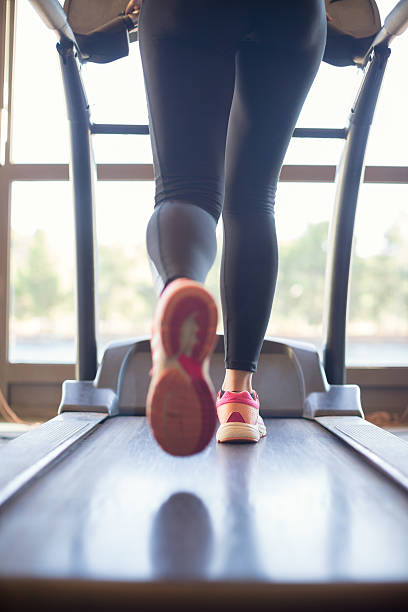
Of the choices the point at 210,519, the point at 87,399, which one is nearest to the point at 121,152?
the point at 87,399

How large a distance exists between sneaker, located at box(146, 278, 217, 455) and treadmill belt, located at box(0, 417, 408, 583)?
110 millimetres

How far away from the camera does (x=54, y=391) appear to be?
7.64 feet

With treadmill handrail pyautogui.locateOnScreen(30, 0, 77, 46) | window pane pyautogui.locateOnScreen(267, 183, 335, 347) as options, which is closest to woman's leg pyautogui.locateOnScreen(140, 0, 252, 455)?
treadmill handrail pyautogui.locateOnScreen(30, 0, 77, 46)

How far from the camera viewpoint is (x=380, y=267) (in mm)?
3113

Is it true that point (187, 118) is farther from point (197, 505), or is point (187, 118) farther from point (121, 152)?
point (121, 152)

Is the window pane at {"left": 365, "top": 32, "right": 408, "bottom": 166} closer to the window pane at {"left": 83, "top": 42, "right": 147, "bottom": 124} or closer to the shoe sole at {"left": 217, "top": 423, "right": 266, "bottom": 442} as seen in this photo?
the window pane at {"left": 83, "top": 42, "right": 147, "bottom": 124}

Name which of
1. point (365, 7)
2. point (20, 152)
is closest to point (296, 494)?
point (365, 7)

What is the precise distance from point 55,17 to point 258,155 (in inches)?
33.6

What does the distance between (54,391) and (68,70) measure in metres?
1.37

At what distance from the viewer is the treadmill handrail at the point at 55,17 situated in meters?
1.37

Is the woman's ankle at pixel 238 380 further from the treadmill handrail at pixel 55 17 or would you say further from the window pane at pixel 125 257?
the window pane at pixel 125 257

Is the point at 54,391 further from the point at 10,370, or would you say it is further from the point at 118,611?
the point at 118,611

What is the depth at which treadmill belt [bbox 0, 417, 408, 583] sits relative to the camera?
0.52m

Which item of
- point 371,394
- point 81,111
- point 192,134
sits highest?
point 81,111
